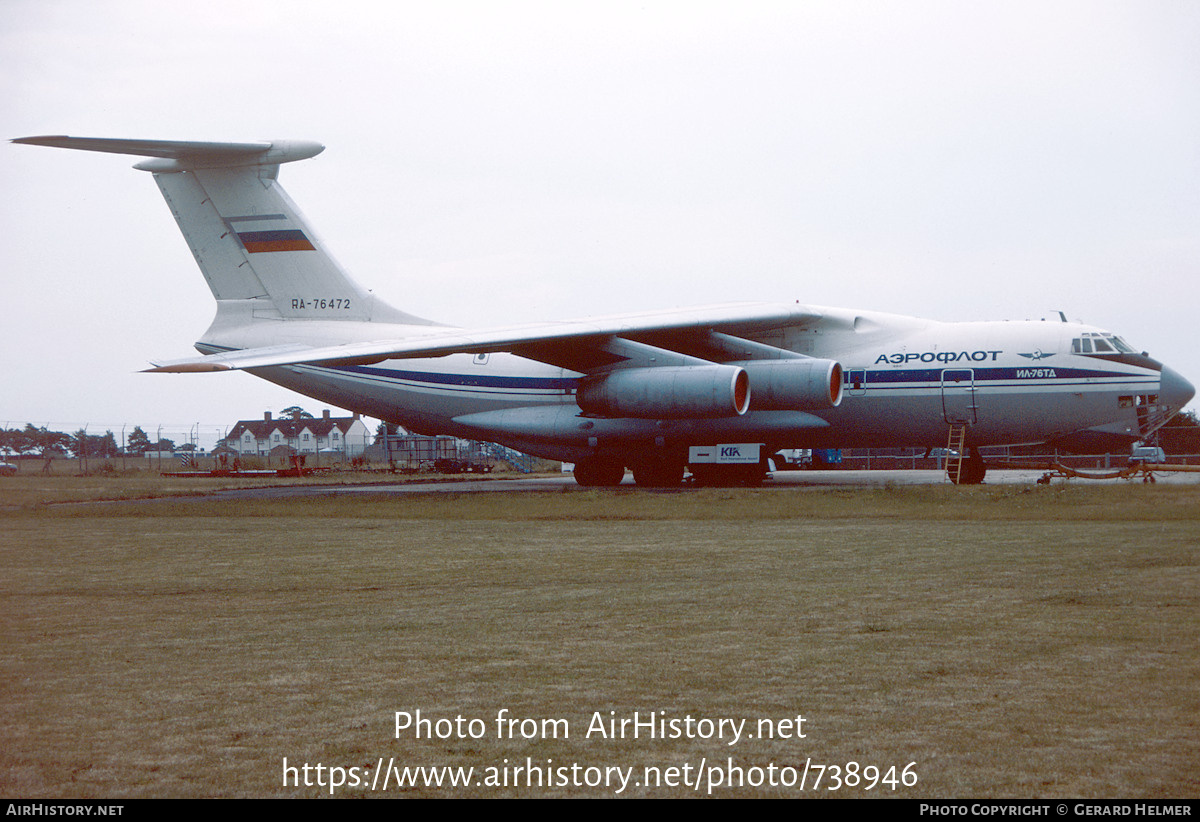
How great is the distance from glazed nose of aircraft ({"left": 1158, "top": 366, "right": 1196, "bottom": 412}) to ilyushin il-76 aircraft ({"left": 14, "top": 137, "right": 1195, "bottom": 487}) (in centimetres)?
2

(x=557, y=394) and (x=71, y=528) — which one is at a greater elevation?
(x=557, y=394)

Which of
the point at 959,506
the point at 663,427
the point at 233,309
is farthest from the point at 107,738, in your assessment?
the point at 233,309

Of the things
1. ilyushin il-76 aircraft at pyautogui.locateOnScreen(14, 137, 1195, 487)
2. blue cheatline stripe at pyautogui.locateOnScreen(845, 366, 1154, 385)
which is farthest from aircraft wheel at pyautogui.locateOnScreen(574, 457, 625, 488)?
blue cheatline stripe at pyautogui.locateOnScreen(845, 366, 1154, 385)

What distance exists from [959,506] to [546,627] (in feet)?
29.8

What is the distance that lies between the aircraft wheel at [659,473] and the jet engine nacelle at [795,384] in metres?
2.74

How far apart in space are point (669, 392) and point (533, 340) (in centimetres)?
246

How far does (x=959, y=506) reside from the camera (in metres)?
13.7

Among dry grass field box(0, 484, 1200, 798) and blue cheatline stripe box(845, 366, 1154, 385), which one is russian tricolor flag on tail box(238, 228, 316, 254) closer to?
blue cheatline stripe box(845, 366, 1154, 385)

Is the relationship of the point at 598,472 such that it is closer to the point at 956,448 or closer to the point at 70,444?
the point at 956,448

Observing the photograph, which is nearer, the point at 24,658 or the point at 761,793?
the point at 761,793
